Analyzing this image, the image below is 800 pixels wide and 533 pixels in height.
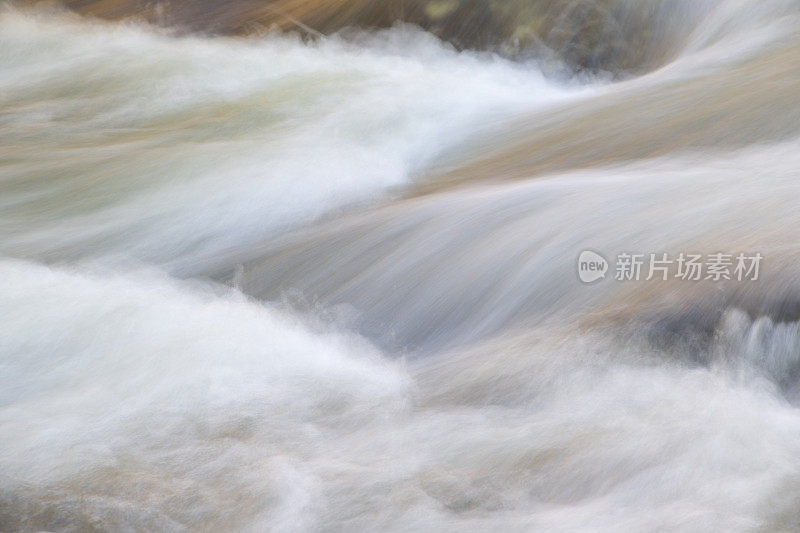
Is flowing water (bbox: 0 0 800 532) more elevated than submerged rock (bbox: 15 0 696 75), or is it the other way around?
submerged rock (bbox: 15 0 696 75)

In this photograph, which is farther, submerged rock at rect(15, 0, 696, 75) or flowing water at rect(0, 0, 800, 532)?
submerged rock at rect(15, 0, 696, 75)

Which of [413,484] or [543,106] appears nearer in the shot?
[413,484]

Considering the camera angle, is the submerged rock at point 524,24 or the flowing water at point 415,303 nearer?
the flowing water at point 415,303

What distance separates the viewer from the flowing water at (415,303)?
2.21 metres

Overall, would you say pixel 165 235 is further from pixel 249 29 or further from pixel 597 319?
pixel 249 29

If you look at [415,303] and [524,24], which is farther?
[524,24]

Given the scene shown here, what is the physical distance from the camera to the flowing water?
221 cm

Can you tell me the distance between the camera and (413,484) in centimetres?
223

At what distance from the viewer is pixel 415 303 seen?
3055mm

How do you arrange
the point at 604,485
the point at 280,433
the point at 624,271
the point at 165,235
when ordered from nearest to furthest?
the point at 604,485
the point at 280,433
the point at 624,271
the point at 165,235

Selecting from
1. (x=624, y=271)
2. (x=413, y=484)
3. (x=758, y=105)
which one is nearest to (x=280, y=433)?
(x=413, y=484)

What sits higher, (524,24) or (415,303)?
(524,24)

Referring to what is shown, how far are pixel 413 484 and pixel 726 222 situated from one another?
134 cm

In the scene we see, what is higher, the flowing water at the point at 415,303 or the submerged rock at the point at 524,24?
the submerged rock at the point at 524,24
